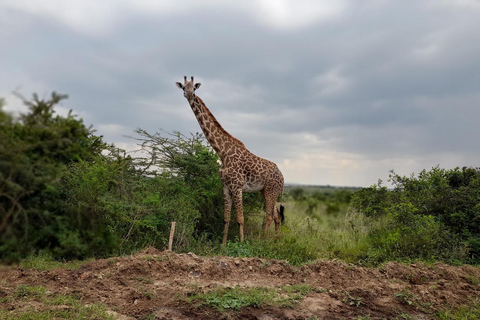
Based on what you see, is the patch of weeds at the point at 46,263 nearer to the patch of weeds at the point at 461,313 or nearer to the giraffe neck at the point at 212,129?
the giraffe neck at the point at 212,129

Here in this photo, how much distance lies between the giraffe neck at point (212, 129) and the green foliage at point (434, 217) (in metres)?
4.40

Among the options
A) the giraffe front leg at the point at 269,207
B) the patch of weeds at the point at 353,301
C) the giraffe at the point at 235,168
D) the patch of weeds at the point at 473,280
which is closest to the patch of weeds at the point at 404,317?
the patch of weeds at the point at 353,301

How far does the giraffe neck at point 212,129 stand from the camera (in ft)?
32.7

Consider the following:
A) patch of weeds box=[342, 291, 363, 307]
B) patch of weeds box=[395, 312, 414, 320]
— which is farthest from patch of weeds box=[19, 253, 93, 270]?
patch of weeds box=[395, 312, 414, 320]

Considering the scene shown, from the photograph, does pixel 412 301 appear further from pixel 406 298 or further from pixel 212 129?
pixel 212 129

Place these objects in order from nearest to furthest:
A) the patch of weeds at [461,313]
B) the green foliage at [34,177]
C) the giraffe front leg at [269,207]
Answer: the green foliage at [34,177] → the patch of weeds at [461,313] → the giraffe front leg at [269,207]

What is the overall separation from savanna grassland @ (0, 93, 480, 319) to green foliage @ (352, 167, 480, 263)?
4 centimetres

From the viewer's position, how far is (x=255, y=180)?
10.0 m

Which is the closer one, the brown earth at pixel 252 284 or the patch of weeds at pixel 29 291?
the brown earth at pixel 252 284

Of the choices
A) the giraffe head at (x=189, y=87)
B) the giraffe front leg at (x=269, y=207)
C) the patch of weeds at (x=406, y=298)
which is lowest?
the patch of weeds at (x=406, y=298)

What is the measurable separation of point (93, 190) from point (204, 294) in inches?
149

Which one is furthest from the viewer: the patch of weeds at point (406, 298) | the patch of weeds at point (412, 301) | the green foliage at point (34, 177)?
the patch of weeds at point (406, 298)

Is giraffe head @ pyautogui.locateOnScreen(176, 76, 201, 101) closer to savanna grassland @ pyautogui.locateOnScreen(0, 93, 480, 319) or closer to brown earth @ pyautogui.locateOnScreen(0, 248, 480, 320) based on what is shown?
savanna grassland @ pyautogui.locateOnScreen(0, 93, 480, 319)

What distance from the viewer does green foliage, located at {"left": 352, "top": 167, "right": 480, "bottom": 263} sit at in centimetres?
905
